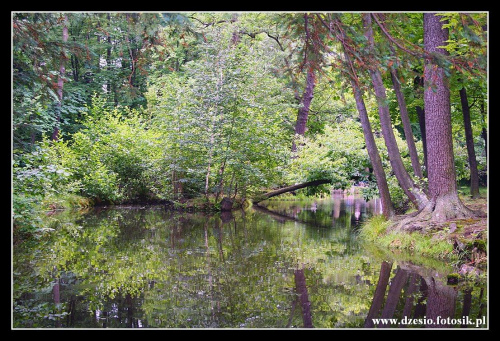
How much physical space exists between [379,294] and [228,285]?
5.54ft

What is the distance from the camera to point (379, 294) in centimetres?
536

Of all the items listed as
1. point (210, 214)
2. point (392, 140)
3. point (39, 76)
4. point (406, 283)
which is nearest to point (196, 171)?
point (210, 214)

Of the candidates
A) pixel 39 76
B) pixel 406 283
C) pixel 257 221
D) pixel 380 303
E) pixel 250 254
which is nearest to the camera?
pixel 380 303

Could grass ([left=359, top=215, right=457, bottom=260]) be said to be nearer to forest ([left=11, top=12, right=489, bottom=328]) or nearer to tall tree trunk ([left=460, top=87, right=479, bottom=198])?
forest ([left=11, top=12, right=489, bottom=328])

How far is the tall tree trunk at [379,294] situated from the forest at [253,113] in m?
1.65

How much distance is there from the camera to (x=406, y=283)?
230 inches

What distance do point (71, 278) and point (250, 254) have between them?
2.83 meters

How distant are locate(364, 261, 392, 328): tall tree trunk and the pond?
12mm

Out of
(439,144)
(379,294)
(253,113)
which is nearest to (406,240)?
(439,144)

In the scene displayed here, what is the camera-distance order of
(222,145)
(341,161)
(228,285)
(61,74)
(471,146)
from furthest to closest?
(222,145)
(341,161)
(471,146)
(61,74)
(228,285)

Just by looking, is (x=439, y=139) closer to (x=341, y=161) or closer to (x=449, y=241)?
(x=449, y=241)

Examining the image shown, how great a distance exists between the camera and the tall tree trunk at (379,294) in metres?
4.48

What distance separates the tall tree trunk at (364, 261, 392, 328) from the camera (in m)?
4.48

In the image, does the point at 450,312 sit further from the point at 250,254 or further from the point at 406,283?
the point at 250,254
